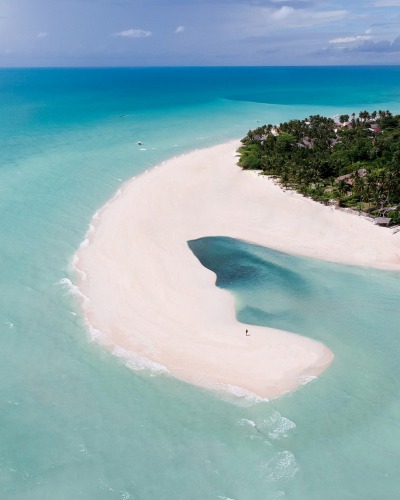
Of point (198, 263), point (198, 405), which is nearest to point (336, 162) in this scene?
point (198, 263)

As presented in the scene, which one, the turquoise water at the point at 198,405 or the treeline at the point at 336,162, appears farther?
the treeline at the point at 336,162

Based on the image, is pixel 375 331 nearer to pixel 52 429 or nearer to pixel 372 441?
pixel 372 441

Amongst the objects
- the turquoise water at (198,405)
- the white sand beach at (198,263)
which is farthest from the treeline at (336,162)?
the turquoise water at (198,405)

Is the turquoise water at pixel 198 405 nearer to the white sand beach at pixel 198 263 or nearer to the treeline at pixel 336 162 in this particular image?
the white sand beach at pixel 198 263

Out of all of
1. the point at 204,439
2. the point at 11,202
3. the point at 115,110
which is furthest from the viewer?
the point at 115,110

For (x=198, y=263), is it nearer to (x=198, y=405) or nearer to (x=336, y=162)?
(x=198, y=405)

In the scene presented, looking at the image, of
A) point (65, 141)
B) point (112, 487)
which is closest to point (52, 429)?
point (112, 487)
